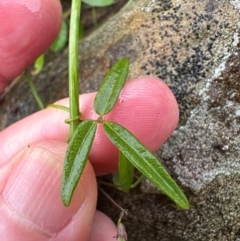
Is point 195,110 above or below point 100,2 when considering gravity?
below

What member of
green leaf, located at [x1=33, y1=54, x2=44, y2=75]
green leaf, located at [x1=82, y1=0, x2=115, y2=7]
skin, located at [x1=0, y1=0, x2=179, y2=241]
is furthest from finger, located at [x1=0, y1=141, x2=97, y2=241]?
green leaf, located at [x1=33, y1=54, x2=44, y2=75]

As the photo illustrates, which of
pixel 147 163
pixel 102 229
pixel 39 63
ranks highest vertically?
pixel 147 163

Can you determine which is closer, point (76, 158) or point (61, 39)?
point (76, 158)

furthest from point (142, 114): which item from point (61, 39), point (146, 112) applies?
point (61, 39)

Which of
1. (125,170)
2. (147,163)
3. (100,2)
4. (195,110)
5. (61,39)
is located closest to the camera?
(147,163)

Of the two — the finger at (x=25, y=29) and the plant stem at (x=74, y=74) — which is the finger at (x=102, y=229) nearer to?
the plant stem at (x=74, y=74)

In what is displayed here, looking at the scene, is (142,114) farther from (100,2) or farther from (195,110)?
(100,2)

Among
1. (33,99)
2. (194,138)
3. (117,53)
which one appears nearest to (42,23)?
(117,53)

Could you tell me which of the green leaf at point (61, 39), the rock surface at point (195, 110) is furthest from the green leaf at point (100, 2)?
the green leaf at point (61, 39)
